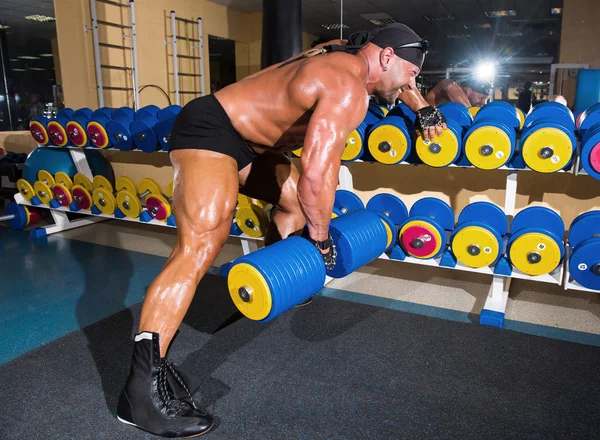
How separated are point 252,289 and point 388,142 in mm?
1251

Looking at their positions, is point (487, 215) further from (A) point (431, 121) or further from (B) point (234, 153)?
(B) point (234, 153)

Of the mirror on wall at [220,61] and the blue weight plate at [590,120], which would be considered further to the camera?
the mirror on wall at [220,61]

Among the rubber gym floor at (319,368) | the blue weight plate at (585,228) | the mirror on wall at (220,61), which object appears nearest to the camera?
the rubber gym floor at (319,368)

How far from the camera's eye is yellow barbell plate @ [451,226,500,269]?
7.25 ft

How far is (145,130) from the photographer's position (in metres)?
3.09

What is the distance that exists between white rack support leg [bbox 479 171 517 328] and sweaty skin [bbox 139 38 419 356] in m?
0.99

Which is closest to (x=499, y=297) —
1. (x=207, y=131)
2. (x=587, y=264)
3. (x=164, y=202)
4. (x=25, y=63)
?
(x=587, y=264)

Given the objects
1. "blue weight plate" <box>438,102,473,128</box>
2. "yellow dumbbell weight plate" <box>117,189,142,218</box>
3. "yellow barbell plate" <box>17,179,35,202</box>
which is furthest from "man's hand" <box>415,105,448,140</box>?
"yellow barbell plate" <box>17,179,35,202</box>

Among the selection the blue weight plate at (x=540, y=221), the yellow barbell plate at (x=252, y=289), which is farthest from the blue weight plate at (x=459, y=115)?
the yellow barbell plate at (x=252, y=289)

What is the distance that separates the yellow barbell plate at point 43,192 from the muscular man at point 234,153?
2595 millimetres

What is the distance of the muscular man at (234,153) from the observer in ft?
4.57

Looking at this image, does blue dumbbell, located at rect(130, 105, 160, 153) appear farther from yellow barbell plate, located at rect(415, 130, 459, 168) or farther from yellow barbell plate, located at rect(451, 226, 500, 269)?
yellow barbell plate, located at rect(451, 226, 500, 269)

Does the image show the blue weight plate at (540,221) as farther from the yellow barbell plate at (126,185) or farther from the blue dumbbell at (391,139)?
the yellow barbell plate at (126,185)

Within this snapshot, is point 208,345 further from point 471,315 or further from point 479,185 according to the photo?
point 479,185
